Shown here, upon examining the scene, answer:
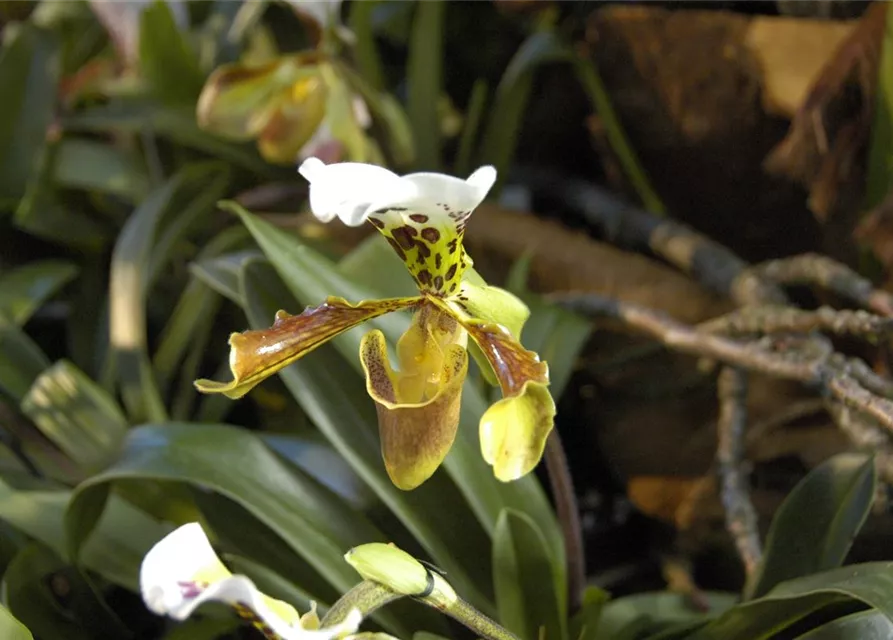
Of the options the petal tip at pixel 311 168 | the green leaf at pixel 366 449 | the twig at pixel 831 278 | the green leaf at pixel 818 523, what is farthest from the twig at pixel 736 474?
the petal tip at pixel 311 168

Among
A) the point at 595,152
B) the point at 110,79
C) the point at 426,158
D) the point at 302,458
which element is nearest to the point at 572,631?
the point at 302,458

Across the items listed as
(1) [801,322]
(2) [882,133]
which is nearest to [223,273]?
(1) [801,322]

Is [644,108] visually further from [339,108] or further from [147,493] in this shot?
[147,493]

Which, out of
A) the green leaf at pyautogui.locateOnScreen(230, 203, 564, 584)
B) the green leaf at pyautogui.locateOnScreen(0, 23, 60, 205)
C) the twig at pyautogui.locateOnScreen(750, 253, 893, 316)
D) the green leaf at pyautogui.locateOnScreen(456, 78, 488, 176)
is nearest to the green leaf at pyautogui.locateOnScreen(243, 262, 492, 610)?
the green leaf at pyautogui.locateOnScreen(230, 203, 564, 584)

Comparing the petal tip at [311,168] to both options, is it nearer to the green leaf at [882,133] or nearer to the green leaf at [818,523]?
the green leaf at [818,523]

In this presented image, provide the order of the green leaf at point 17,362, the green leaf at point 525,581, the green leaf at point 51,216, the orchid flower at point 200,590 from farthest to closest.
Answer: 1. the green leaf at point 51,216
2. the green leaf at point 17,362
3. the green leaf at point 525,581
4. the orchid flower at point 200,590

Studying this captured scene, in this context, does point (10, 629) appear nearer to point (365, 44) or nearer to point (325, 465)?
point (325, 465)
